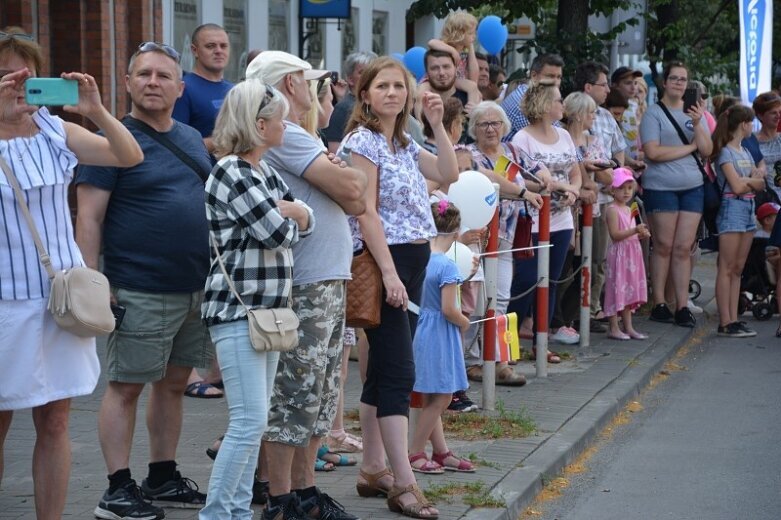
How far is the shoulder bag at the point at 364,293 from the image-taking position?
5773mm

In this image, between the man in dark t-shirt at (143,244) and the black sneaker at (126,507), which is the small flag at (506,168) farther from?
the black sneaker at (126,507)

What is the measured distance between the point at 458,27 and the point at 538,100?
4.96 feet

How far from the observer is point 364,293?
19.0 ft

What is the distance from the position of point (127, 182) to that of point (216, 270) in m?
0.73

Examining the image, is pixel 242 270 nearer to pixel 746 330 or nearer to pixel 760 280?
pixel 746 330

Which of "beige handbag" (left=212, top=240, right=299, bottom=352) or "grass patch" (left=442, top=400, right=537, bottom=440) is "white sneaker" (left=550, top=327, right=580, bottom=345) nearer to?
"grass patch" (left=442, top=400, right=537, bottom=440)

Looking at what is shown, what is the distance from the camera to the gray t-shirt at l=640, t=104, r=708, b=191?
12.4m

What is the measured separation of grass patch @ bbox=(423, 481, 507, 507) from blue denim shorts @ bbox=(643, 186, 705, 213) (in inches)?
257

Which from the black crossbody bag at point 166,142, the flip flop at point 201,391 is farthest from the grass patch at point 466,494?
the flip flop at point 201,391

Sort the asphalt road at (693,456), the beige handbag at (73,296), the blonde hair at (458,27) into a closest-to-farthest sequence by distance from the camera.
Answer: the beige handbag at (73,296) < the asphalt road at (693,456) < the blonde hair at (458,27)

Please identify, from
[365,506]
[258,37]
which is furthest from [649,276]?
[365,506]

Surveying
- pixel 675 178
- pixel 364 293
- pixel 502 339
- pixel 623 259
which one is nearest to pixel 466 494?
pixel 364 293

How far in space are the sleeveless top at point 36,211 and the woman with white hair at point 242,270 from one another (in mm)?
543

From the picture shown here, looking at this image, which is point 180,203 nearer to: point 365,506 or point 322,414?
point 322,414
